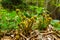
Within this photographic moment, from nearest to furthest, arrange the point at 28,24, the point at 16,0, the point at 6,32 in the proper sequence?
the point at 28,24, the point at 6,32, the point at 16,0

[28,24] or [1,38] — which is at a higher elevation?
[28,24]

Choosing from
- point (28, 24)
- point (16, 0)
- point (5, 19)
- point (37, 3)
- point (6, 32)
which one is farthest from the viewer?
point (37, 3)

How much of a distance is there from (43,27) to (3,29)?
2.65 feet

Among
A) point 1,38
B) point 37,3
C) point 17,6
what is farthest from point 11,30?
point 37,3

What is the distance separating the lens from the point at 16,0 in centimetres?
579

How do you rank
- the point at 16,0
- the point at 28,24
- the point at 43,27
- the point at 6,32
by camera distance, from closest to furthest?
the point at 28,24 → the point at 6,32 → the point at 43,27 → the point at 16,0

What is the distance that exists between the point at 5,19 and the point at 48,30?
3.53ft

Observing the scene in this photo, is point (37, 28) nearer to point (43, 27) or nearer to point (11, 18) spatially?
point (43, 27)

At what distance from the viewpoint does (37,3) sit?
27.7ft

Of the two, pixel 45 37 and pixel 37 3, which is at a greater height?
pixel 45 37

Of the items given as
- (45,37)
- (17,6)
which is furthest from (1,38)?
(17,6)

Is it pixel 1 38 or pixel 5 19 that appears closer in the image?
pixel 1 38

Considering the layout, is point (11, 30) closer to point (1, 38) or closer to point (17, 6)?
point (1, 38)

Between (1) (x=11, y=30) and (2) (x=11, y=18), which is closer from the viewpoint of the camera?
(1) (x=11, y=30)
